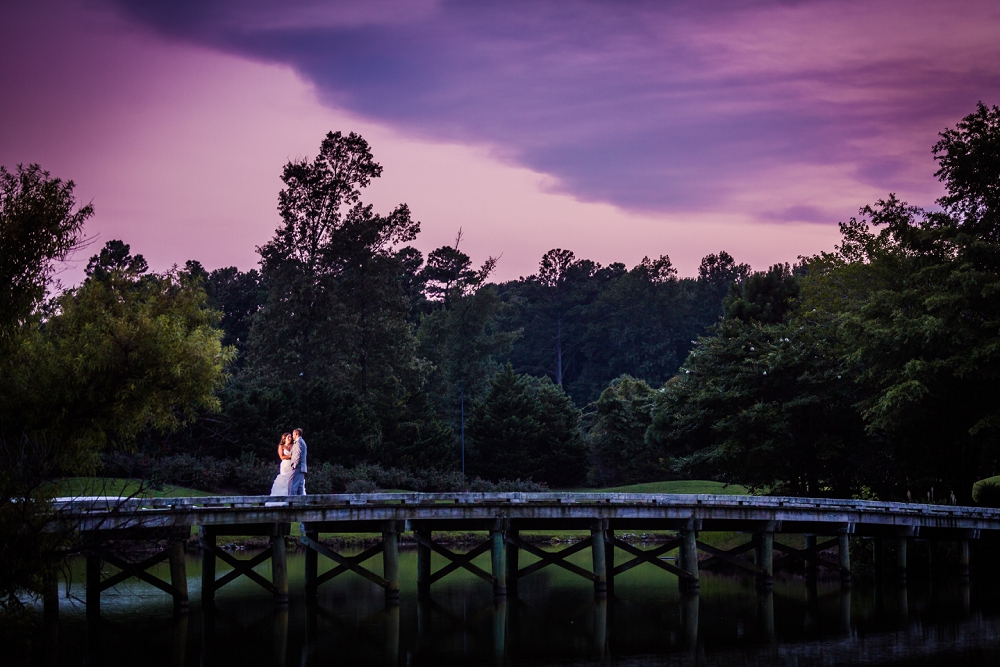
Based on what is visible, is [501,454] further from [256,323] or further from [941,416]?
[941,416]

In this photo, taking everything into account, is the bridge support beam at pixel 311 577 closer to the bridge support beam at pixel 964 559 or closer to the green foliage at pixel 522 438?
the bridge support beam at pixel 964 559

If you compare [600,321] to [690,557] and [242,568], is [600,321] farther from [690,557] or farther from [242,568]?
[242,568]

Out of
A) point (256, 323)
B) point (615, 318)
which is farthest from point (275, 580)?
point (615, 318)

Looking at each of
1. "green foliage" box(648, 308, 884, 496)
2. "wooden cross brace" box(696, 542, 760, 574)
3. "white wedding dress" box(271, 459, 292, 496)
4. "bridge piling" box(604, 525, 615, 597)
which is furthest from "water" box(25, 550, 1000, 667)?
"green foliage" box(648, 308, 884, 496)

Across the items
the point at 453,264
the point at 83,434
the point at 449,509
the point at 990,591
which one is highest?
the point at 453,264

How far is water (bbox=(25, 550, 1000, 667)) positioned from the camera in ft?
76.3

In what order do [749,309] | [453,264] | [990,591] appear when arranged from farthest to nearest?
[453,264], [749,309], [990,591]

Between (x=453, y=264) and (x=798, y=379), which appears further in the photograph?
(x=453, y=264)

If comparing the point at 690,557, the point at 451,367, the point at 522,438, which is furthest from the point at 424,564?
the point at 451,367

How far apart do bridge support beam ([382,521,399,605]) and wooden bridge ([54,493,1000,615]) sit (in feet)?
0.10

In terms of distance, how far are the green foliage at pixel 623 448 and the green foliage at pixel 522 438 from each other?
4.89 feet

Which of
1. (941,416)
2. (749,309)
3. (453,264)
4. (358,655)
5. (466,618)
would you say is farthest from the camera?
(453,264)

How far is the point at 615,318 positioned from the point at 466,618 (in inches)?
3657

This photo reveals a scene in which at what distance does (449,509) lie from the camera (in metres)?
30.8
